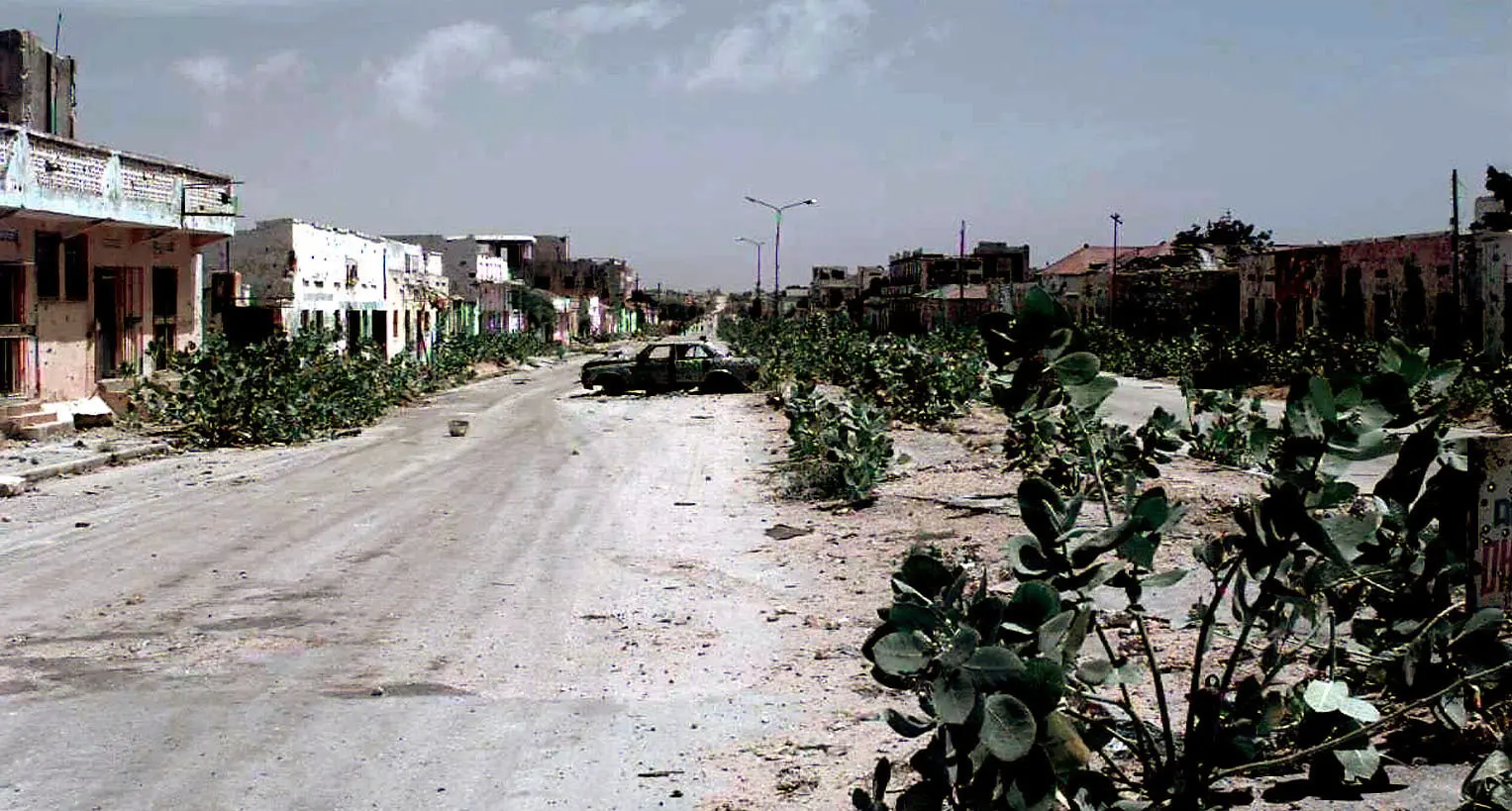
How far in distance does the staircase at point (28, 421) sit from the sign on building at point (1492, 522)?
769 inches

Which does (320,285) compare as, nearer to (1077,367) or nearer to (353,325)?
(353,325)

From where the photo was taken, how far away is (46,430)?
66.4 feet

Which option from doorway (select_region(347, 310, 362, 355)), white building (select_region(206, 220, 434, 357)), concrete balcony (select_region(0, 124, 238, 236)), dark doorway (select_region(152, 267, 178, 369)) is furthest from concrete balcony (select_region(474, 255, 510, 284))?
dark doorway (select_region(152, 267, 178, 369))

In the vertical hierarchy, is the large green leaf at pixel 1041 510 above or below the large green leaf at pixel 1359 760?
above

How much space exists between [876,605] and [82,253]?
716 inches

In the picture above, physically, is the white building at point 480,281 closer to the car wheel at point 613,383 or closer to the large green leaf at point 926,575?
the car wheel at point 613,383

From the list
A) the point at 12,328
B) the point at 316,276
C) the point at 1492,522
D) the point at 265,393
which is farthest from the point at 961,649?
the point at 316,276

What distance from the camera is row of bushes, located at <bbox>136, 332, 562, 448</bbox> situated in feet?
69.6

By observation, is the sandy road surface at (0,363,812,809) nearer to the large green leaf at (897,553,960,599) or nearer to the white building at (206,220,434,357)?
the large green leaf at (897,553,960,599)

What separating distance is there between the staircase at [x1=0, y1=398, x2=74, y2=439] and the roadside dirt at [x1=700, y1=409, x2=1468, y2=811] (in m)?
10.7

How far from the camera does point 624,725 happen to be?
648 centimetres

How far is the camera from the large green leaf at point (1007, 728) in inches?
122

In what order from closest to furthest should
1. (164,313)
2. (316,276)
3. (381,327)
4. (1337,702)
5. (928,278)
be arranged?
(1337,702) → (164,313) → (316,276) → (381,327) → (928,278)

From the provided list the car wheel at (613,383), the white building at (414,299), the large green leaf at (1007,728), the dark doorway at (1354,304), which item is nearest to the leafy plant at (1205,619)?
the large green leaf at (1007,728)
